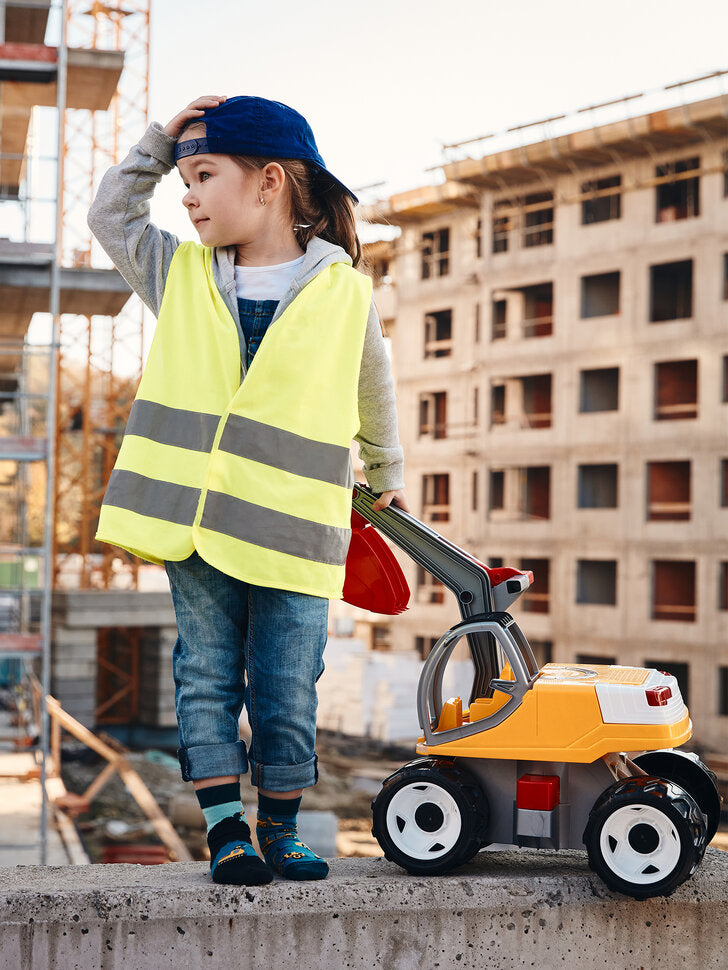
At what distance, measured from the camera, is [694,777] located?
85.7 inches

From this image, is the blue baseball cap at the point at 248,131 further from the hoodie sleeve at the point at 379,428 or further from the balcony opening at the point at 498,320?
the balcony opening at the point at 498,320

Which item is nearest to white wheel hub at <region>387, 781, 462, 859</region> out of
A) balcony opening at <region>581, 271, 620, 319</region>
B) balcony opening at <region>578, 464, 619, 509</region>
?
balcony opening at <region>578, 464, 619, 509</region>

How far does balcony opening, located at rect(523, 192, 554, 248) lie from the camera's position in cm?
2383

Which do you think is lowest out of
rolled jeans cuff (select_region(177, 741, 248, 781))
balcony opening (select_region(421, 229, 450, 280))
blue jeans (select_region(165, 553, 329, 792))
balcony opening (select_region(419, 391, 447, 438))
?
rolled jeans cuff (select_region(177, 741, 248, 781))

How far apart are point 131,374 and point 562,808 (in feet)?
80.4

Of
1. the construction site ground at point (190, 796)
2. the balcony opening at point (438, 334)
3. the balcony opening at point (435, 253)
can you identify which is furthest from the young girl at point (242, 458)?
the balcony opening at point (435, 253)

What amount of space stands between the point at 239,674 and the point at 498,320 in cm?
2334

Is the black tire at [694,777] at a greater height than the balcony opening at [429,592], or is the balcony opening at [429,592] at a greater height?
the black tire at [694,777]

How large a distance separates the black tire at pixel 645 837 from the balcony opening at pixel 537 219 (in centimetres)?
2264

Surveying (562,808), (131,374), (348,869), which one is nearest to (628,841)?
(562,808)

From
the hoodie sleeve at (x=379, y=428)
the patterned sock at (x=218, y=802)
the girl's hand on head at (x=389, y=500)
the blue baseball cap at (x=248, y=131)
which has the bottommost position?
the patterned sock at (x=218, y=802)

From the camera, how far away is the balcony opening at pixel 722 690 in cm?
1994

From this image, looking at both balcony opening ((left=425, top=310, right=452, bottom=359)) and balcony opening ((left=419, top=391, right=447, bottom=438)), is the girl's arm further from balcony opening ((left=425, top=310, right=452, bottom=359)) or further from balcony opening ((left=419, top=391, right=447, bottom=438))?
balcony opening ((left=419, top=391, right=447, bottom=438))

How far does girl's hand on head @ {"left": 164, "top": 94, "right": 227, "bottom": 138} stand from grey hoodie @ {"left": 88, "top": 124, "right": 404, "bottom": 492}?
0.02m
